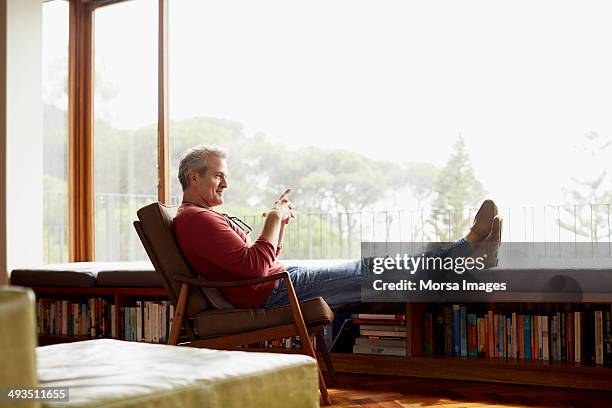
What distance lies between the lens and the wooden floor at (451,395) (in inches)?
135

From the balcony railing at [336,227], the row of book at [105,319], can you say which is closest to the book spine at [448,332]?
the row of book at [105,319]

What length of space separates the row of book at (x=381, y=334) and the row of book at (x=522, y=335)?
0.42 ft

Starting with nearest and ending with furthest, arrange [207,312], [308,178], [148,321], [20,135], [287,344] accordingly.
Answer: [207,312]
[287,344]
[148,321]
[20,135]
[308,178]

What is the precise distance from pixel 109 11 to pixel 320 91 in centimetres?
1054

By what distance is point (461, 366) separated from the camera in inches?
157

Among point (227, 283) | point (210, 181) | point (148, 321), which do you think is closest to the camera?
point (227, 283)

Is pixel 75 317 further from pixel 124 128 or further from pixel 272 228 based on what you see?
pixel 272 228

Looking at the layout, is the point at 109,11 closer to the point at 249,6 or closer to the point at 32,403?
the point at 32,403

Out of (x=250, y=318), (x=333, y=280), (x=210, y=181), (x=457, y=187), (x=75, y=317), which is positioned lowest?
(x=75, y=317)

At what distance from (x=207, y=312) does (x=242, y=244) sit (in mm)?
309

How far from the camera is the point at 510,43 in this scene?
1584cm

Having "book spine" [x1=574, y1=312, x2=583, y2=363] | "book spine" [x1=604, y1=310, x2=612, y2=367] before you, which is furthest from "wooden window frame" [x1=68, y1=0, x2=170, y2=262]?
"book spine" [x1=604, y1=310, x2=612, y2=367]

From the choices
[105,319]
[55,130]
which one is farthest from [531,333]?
[55,130]

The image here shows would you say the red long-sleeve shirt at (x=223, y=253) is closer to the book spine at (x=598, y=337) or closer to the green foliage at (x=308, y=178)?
the book spine at (x=598, y=337)
